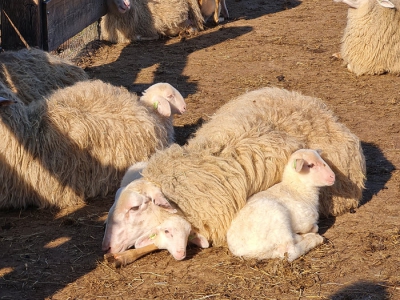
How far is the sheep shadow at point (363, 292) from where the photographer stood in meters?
4.43

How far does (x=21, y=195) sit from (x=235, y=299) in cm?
243

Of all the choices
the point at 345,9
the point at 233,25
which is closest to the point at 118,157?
the point at 233,25

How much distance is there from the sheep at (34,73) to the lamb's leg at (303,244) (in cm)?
332

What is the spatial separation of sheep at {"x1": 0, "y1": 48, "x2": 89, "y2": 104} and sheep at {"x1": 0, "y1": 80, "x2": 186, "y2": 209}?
0.91 meters

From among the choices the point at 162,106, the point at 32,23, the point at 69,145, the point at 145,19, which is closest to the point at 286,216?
the point at 69,145

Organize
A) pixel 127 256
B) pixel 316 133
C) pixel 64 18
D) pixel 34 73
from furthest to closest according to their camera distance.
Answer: pixel 64 18
pixel 34 73
pixel 316 133
pixel 127 256

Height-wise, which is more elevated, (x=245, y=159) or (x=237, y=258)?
(x=245, y=159)

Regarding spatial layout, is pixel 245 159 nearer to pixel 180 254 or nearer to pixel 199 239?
pixel 199 239

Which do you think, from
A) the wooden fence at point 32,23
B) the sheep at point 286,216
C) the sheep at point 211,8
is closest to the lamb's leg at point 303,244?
the sheep at point 286,216

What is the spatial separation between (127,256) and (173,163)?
77cm

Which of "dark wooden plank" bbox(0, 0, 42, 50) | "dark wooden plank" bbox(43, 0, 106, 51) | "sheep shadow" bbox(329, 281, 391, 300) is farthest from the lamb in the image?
"dark wooden plank" bbox(43, 0, 106, 51)

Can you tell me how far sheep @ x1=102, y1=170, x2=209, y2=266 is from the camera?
16.3ft

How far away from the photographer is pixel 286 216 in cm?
493

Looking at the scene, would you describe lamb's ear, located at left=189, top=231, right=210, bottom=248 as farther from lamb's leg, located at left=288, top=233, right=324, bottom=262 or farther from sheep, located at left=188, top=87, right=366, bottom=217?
sheep, located at left=188, top=87, right=366, bottom=217
